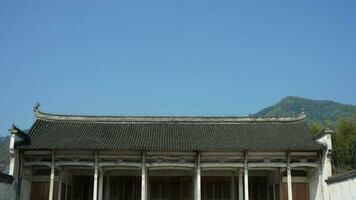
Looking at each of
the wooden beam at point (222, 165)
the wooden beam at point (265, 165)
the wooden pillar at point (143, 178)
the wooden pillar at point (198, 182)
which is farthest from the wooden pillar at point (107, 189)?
the wooden beam at point (265, 165)

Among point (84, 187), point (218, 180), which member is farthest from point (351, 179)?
point (84, 187)

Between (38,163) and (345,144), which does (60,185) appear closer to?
(38,163)

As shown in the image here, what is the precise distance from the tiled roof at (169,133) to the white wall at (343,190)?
293 cm

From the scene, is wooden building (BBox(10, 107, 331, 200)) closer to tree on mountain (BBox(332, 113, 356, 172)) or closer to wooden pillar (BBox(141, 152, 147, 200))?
wooden pillar (BBox(141, 152, 147, 200))

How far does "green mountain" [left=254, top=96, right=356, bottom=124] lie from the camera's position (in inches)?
6111

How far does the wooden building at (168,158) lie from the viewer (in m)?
29.1

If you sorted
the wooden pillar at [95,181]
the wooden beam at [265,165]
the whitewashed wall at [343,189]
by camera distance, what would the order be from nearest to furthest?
the whitewashed wall at [343,189] → the wooden pillar at [95,181] → the wooden beam at [265,165]

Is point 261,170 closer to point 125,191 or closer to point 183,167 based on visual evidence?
point 183,167

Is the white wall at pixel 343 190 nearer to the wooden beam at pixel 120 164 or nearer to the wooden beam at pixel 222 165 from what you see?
the wooden beam at pixel 222 165

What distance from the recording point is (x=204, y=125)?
3375cm

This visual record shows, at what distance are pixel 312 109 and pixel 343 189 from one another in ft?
501

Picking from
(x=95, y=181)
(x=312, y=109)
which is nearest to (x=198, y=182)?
(x=95, y=181)

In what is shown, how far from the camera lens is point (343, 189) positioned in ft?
83.0

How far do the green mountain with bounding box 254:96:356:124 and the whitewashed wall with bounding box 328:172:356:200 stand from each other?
12484cm
